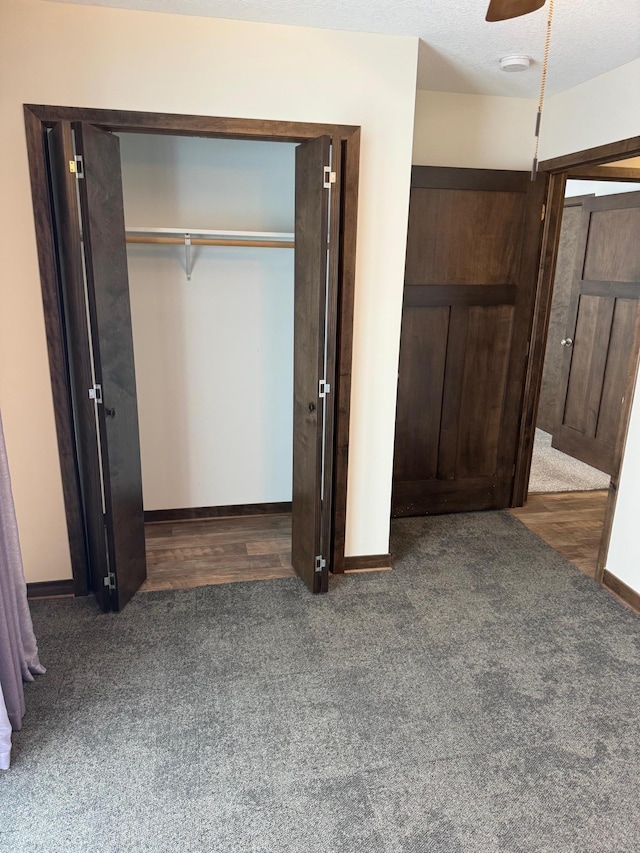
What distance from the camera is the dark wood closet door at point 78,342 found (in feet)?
7.94

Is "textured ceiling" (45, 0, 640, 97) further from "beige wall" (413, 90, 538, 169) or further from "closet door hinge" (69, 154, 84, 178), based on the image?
"closet door hinge" (69, 154, 84, 178)

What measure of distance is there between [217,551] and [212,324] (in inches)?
52.8

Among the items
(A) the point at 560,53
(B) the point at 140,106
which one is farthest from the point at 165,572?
(A) the point at 560,53

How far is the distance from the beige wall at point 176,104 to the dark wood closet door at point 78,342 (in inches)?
4.9

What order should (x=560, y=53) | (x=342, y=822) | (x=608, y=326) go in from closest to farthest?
(x=342, y=822) → (x=560, y=53) → (x=608, y=326)

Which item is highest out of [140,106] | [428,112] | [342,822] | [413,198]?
[428,112]

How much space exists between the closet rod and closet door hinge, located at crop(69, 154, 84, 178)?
2.83 feet

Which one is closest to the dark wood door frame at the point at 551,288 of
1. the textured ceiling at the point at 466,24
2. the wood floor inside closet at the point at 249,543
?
the wood floor inside closet at the point at 249,543

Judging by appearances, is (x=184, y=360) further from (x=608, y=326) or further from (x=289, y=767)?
(x=608, y=326)

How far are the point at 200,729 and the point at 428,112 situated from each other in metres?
3.39

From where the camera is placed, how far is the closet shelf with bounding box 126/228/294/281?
10.6 ft

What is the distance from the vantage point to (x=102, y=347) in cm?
257

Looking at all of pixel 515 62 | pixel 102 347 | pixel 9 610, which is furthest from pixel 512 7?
pixel 9 610

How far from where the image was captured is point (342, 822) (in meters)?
1.80
